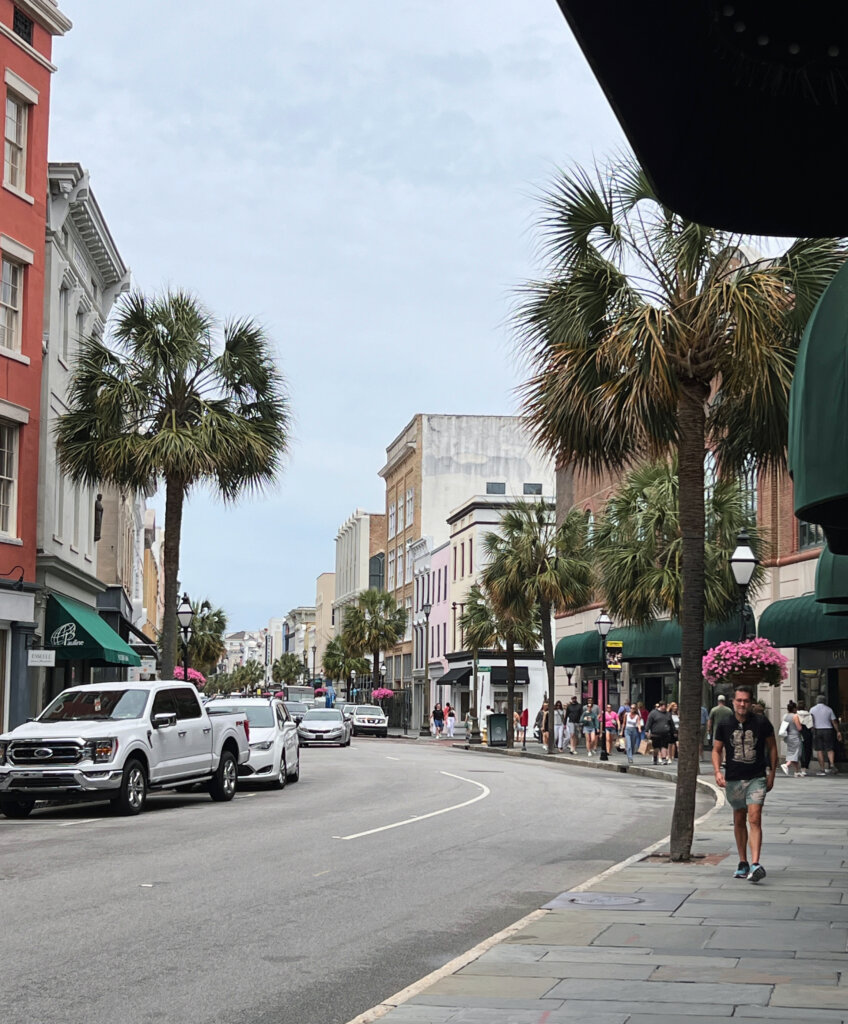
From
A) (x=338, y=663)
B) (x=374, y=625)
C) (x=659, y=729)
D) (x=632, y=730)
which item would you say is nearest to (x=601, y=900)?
(x=659, y=729)

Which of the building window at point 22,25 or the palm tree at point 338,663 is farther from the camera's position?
the palm tree at point 338,663

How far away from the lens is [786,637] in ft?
112

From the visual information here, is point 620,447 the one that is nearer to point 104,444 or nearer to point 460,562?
point 104,444

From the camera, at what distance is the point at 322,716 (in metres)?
52.3

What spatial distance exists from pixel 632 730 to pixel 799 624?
9378 mm

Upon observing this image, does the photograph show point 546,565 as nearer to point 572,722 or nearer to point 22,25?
point 572,722

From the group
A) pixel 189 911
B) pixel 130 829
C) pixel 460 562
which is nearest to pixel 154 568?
pixel 460 562

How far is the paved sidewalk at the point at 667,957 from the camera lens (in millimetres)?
7258

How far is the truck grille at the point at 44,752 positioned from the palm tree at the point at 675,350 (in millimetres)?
8849

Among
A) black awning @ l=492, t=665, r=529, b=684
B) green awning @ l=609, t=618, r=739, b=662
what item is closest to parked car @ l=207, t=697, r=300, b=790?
green awning @ l=609, t=618, r=739, b=662

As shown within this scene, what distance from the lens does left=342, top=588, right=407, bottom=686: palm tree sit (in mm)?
91875

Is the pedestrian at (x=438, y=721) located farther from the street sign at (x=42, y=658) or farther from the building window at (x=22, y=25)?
the building window at (x=22, y=25)

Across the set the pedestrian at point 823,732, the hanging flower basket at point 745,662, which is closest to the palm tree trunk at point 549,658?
the pedestrian at point 823,732

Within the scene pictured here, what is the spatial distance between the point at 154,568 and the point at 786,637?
6446 centimetres
